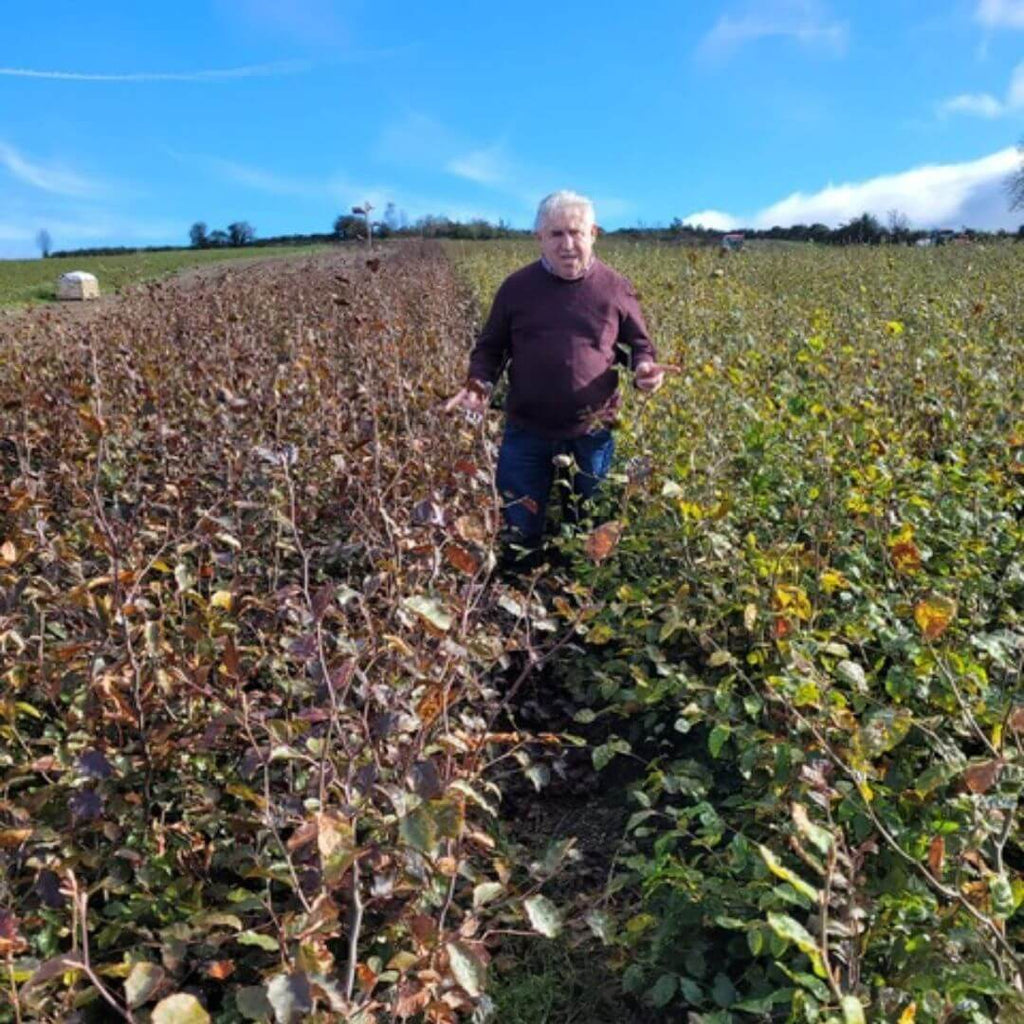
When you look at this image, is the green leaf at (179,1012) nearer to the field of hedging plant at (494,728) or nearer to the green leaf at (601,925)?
the field of hedging plant at (494,728)

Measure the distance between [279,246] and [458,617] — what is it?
5330cm

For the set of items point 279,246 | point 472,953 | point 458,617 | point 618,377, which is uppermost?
point 279,246

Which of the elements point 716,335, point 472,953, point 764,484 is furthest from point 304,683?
point 716,335

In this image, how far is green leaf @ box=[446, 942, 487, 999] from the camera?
4.55 feet

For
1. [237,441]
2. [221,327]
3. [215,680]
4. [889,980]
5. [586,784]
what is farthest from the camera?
[221,327]

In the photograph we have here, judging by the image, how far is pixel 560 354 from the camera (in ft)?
12.1

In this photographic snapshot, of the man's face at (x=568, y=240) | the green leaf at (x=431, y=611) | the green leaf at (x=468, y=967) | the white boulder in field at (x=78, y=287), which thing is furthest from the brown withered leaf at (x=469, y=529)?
the white boulder in field at (x=78, y=287)

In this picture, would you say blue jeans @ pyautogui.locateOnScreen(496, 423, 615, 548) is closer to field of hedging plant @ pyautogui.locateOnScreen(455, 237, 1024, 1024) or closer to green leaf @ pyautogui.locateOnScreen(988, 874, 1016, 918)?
field of hedging plant @ pyautogui.locateOnScreen(455, 237, 1024, 1024)

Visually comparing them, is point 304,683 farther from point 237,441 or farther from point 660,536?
point 237,441

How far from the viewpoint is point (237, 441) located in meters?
3.85

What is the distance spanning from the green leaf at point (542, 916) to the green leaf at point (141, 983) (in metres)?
0.58

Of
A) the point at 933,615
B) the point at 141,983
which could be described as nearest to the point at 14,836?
the point at 141,983

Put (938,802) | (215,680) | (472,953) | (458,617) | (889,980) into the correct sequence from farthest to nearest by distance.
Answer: (215,680)
(458,617)
(938,802)
(889,980)
(472,953)

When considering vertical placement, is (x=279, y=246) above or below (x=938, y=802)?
above
